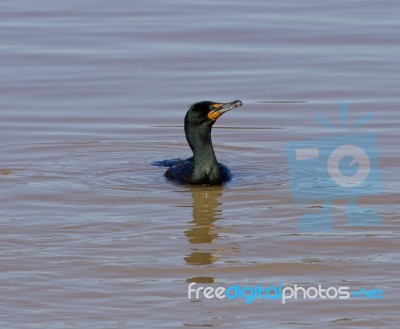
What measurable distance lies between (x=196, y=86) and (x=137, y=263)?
27.3 ft

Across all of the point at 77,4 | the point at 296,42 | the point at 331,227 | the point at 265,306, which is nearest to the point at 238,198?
the point at 331,227

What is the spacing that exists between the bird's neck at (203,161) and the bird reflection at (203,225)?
10 centimetres

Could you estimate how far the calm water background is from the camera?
9.30 metres

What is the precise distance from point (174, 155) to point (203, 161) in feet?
5.80

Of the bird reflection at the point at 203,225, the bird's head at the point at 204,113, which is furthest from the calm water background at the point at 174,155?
the bird's head at the point at 204,113

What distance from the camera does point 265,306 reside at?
9.03 m

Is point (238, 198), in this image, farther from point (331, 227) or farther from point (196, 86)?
point (196, 86)
